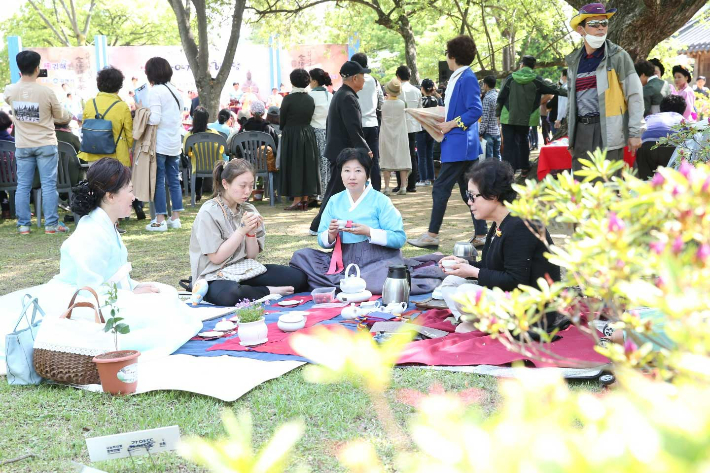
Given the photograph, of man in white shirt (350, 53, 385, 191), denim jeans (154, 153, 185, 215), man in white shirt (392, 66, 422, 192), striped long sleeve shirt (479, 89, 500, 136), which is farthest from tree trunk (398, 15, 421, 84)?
denim jeans (154, 153, 185, 215)

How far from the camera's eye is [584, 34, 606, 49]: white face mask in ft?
18.5

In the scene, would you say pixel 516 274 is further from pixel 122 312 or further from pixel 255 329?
pixel 122 312

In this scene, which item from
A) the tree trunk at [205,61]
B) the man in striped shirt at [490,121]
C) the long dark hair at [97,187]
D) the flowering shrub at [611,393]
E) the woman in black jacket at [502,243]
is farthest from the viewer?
the tree trunk at [205,61]

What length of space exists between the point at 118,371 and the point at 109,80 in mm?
5388

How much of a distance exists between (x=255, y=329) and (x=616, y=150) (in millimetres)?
3451

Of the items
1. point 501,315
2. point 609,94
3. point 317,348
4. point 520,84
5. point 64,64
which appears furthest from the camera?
point 64,64

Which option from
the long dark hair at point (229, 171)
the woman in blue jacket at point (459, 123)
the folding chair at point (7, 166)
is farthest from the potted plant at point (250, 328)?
the folding chair at point (7, 166)

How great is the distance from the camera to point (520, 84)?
10867 millimetres

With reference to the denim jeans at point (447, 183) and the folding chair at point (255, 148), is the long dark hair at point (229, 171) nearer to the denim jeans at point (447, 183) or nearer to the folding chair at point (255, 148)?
the denim jeans at point (447, 183)

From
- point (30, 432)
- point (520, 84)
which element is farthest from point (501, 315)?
point (520, 84)

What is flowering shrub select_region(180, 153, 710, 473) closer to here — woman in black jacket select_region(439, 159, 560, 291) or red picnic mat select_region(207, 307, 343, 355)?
woman in black jacket select_region(439, 159, 560, 291)

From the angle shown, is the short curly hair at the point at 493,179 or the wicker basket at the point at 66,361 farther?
the short curly hair at the point at 493,179

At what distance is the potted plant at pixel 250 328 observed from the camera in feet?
12.8

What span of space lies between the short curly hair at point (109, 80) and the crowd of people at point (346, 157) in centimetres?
1
